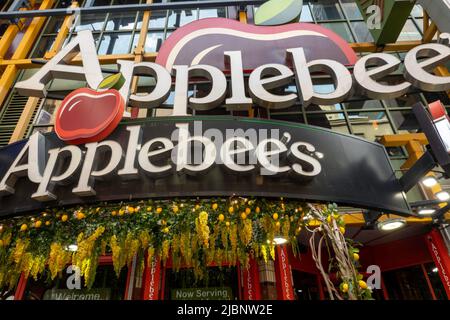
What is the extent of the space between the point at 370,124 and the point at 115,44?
10963 mm

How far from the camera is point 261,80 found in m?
6.13

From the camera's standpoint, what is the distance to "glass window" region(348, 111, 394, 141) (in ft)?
30.2

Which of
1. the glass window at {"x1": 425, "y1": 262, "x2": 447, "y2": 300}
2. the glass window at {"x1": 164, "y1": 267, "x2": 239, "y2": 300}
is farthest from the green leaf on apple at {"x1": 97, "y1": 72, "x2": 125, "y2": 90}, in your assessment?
the glass window at {"x1": 425, "y1": 262, "x2": 447, "y2": 300}

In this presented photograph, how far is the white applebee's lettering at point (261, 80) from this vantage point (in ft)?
18.9

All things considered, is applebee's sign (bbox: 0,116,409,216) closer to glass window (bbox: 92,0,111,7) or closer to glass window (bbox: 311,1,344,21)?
glass window (bbox: 311,1,344,21)

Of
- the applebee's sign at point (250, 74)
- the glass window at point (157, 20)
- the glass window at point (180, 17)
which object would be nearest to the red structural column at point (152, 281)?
the applebee's sign at point (250, 74)

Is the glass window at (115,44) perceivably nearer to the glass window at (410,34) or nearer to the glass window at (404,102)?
the glass window at (404,102)

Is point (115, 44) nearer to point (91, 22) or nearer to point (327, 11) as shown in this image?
point (91, 22)

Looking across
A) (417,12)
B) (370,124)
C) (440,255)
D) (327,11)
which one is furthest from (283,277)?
(417,12)

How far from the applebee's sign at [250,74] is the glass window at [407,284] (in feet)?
23.2

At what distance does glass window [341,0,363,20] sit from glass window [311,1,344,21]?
287 mm

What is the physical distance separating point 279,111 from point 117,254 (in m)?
7.13
